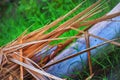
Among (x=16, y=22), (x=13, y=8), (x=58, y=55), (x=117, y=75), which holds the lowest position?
(x=117, y=75)

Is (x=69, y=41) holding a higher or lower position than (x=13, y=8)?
lower

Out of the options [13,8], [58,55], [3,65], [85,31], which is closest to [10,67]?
[3,65]

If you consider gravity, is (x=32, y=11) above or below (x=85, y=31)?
above

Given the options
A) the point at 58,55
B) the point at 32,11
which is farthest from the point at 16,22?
the point at 58,55

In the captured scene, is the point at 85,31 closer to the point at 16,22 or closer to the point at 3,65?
the point at 3,65

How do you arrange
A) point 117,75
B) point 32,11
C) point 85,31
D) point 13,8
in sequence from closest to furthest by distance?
point 85,31
point 117,75
point 32,11
point 13,8

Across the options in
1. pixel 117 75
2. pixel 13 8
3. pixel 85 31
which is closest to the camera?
pixel 85 31

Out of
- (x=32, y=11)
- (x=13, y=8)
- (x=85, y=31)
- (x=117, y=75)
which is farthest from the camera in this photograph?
(x=13, y=8)

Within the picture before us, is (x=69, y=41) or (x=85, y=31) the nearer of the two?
(x=85, y=31)

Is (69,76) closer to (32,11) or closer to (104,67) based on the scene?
(104,67)
